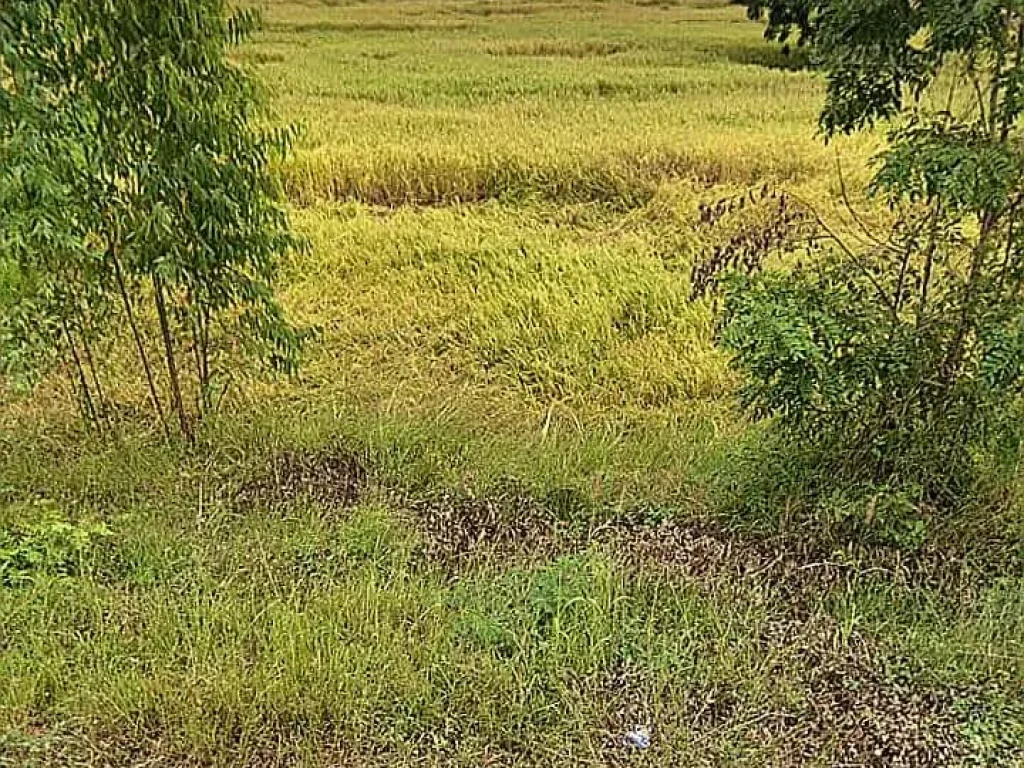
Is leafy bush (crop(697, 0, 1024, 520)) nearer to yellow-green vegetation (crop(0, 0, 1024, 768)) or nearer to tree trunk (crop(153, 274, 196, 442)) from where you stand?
yellow-green vegetation (crop(0, 0, 1024, 768))

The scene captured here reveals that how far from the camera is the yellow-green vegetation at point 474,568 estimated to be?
2.35 m

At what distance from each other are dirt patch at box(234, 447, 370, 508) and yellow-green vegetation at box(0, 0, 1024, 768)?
0.01 metres

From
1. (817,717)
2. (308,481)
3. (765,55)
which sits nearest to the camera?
(817,717)

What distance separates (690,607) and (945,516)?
0.96 m

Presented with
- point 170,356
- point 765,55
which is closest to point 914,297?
point 170,356


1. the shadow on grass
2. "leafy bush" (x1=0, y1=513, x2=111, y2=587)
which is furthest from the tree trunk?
the shadow on grass

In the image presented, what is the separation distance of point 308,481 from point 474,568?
862 mm

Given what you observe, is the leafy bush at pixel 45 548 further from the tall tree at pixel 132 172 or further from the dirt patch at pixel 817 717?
the dirt patch at pixel 817 717

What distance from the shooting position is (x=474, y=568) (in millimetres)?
2998

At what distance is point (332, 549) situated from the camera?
3.07 m

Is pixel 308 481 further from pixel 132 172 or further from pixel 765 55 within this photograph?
pixel 765 55

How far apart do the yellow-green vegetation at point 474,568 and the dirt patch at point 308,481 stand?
0.04 feet

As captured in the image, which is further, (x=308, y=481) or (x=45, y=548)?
(x=308, y=481)

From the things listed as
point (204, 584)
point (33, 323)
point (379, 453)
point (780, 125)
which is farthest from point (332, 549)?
point (780, 125)
